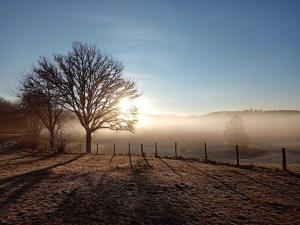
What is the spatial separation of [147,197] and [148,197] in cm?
4

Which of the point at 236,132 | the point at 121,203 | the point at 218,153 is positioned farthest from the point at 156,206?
the point at 236,132

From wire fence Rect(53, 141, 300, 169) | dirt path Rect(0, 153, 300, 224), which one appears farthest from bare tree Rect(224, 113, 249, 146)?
dirt path Rect(0, 153, 300, 224)

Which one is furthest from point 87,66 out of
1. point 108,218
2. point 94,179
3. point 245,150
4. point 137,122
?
point 245,150

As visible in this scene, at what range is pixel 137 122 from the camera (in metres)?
39.6

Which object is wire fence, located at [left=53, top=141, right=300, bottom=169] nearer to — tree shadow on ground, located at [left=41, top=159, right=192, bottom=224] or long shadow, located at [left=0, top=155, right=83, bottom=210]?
long shadow, located at [left=0, top=155, right=83, bottom=210]

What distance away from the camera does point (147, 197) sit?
12.9 m

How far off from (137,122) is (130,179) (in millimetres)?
22966

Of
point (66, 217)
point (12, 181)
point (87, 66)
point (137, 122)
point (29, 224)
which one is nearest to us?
point (29, 224)

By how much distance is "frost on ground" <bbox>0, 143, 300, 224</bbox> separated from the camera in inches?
403

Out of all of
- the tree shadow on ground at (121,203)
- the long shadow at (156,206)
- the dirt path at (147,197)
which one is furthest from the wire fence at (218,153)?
the long shadow at (156,206)

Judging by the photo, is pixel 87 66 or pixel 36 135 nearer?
pixel 87 66

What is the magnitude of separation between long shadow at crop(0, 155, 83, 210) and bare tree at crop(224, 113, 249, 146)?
80.1 meters

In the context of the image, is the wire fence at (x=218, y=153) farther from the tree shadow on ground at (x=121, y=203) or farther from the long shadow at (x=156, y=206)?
the long shadow at (x=156, y=206)

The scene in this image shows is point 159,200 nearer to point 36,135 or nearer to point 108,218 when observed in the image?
point 108,218
